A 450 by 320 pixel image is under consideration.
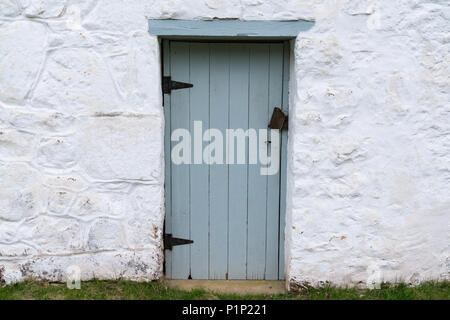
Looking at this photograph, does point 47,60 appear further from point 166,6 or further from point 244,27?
point 244,27

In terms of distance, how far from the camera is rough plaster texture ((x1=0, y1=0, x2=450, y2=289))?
3117 mm

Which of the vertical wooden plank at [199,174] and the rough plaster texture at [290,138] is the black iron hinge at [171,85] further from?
the rough plaster texture at [290,138]

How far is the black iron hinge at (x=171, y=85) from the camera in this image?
339 cm

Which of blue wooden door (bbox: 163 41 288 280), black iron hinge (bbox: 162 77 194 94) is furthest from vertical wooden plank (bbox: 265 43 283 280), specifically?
black iron hinge (bbox: 162 77 194 94)

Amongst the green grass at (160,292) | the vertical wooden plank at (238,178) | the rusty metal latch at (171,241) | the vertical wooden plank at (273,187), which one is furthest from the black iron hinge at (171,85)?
the green grass at (160,292)

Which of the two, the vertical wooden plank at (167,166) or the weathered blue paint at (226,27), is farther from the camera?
the vertical wooden plank at (167,166)

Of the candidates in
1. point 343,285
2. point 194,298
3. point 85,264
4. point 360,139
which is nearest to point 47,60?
point 85,264

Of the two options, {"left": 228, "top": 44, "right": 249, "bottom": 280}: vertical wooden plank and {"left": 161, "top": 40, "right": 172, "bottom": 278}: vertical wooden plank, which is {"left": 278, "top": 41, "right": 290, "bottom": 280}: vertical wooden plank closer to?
{"left": 228, "top": 44, "right": 249, "bottom": 280}: vertical wooden plank

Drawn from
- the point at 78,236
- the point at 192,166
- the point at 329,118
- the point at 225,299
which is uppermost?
the point at 329,118

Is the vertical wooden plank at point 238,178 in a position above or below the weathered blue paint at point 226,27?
below

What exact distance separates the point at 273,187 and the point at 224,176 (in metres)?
0.39

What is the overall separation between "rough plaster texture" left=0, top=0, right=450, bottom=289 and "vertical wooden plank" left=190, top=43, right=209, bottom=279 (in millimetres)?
319

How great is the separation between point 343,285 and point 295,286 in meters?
0.36

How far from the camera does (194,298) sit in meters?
3.27
